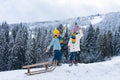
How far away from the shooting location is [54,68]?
61.8ft

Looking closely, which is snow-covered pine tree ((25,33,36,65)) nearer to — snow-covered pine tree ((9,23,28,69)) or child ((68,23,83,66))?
snow-covered pine tree ((9,23,28,69))


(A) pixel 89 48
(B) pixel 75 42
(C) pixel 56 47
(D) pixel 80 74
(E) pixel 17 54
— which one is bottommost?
(A) pixel 89 48

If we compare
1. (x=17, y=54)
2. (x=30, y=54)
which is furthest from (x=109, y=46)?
(x=17, y=54)

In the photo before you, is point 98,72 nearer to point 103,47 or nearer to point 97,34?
point 103,47

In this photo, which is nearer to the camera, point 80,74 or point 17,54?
point 80,74

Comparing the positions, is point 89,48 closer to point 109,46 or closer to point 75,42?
point 109,46

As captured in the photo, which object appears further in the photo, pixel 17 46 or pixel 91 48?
pixel 91 48

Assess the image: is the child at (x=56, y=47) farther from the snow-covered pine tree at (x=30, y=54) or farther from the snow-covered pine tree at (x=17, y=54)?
the snow-covered pine tree at (x=30, y=54)

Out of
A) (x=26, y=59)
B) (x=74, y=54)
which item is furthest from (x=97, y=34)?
(x=74, y=54)

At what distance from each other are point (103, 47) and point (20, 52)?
25290mm

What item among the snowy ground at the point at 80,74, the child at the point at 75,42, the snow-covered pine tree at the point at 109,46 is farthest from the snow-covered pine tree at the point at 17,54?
the snowy ground at the point at 80,74

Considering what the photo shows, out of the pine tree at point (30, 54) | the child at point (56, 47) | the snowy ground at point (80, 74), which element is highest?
the child at point (56, 47)

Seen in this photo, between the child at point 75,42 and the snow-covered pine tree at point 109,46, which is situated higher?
the child at point 75,42

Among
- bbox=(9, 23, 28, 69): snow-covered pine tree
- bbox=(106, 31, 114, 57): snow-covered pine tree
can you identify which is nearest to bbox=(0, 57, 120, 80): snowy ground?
bbox=(9, 23, 28, 69): snow-covered pine tree
